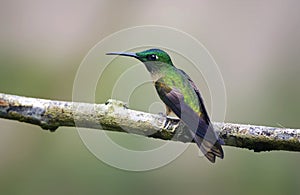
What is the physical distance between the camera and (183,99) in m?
0.94

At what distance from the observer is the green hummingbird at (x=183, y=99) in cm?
90

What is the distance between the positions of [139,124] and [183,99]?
0.29 feet

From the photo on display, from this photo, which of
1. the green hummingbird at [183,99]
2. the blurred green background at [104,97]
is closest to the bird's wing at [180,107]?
the green hummingbird at [183,99]

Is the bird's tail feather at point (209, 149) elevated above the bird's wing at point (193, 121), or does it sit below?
below

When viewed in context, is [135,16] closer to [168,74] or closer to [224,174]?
[224,174]

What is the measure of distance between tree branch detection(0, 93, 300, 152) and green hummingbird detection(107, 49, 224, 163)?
31mm

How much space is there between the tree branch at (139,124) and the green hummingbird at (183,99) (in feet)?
0.10

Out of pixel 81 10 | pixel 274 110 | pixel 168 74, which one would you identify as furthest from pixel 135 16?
pixel 168 74

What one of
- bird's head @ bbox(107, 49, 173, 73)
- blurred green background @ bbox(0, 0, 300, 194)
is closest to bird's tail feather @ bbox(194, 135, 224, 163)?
bird's head @ bbox(107, 49, 173, 73)

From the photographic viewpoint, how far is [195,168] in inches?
93.6

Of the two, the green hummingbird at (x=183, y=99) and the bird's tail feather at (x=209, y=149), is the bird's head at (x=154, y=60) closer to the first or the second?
the green hummingbird at (x=183, y=99)

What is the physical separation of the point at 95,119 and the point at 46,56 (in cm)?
167

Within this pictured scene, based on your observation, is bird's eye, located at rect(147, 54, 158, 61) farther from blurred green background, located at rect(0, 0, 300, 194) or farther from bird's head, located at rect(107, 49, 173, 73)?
blurred green background, located at rect(0, 0, 300, 194)

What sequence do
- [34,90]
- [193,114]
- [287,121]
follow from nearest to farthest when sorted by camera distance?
[193,114]
[287,121]
[34,90]
